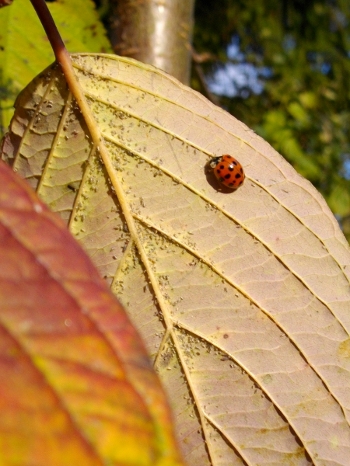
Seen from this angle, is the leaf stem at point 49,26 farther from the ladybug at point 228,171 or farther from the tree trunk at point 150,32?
the tree trunk at point 150,32

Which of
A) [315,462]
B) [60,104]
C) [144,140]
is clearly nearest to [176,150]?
[144,140]

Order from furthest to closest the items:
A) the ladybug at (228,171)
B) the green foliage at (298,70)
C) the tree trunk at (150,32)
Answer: the green foliage at (298,70) < the tree trunk at (150,32) < the ladybug at (228,171)

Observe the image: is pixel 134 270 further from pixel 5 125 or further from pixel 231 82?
pixel 231 82

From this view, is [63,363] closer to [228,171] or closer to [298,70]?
[228,171]

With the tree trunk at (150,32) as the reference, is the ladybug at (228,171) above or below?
below

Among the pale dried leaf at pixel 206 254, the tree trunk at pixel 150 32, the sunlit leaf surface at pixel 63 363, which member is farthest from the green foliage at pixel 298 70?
the sunlit leaf surface at pixel 63 363

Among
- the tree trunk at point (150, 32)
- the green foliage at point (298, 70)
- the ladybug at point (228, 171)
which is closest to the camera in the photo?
the ladybug at point (228, 171)

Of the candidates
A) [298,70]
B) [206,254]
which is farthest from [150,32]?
[298,70]
